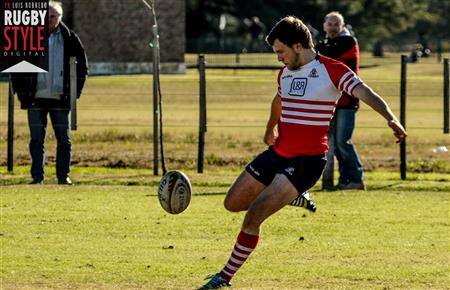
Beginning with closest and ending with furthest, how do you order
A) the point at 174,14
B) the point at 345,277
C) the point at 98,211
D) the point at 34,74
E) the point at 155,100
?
the point at 345,277
the point at 98,211
the point at 34,74
the point at 155,100
the point at 174,14

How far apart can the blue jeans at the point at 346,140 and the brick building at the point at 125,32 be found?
4352 cm

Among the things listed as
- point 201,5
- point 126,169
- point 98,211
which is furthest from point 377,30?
point 98,211

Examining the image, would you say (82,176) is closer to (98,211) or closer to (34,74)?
(34,74)

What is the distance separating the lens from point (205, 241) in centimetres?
1273

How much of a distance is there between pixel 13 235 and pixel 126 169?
Result: 323 inches

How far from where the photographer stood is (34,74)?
18.5 meters

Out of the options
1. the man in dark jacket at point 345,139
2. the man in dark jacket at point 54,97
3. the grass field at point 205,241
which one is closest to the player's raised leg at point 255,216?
the grass field at point 205,241

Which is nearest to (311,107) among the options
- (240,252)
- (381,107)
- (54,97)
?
(381,107)

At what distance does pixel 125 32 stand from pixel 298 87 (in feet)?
175

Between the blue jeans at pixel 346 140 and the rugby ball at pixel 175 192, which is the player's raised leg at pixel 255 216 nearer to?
the rugby ball at pixel 175 192

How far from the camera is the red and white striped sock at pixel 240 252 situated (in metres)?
10.2

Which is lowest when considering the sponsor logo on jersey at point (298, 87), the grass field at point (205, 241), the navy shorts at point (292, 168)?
the grass field at point (205, 241)

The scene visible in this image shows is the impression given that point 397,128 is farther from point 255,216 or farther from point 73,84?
point 73,84

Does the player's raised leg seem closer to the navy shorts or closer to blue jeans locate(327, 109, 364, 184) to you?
the navy shorts
